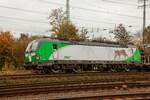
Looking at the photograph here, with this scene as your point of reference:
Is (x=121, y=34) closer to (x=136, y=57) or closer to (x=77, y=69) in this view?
(x=136, y=57)

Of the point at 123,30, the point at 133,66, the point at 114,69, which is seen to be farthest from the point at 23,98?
the point at 123,30

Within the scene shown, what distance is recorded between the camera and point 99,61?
121 ft

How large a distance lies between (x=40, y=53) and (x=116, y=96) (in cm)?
1726

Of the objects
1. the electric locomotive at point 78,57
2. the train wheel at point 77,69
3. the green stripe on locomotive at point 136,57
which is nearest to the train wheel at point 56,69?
the electric locomotive at point 78,57

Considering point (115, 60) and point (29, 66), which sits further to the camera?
point (115, 60)

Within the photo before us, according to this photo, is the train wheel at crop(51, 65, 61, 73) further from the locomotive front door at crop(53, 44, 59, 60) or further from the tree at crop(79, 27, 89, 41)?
the tree at crop(79, 27, 89, 41)

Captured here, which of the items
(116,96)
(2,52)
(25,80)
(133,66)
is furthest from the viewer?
(2,52)

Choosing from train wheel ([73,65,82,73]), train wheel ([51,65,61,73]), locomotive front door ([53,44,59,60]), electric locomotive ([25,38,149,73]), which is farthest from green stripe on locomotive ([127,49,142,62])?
locomotive front door ([53,44,59,60])

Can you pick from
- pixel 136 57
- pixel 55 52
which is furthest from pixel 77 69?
pixel 136 57

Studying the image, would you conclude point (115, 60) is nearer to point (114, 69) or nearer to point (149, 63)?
point (114, 69)

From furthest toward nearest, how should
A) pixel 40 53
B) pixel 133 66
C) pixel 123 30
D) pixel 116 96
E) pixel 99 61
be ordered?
1. pixel 123 30
2. pixel 133 66
3. pixel 99 61
4. pixel 40 53
5. pixel 116 96

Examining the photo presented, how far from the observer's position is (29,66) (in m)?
31.7

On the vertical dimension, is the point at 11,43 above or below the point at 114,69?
above

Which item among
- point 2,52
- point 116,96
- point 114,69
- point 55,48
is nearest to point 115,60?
point 114,69
